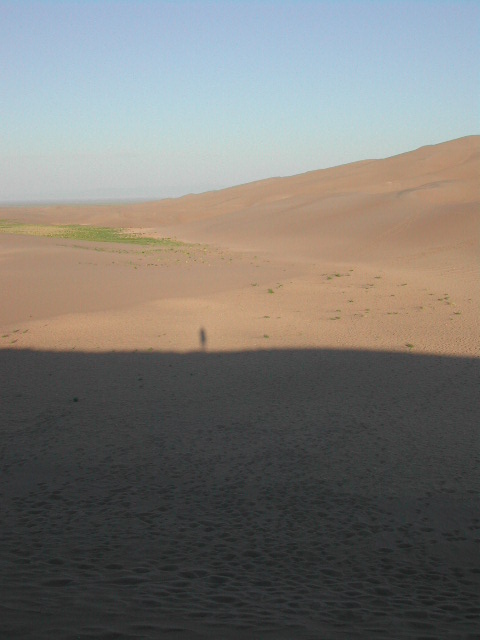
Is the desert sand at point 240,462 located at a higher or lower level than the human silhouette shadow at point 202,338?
lower

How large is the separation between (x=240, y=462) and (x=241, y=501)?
0.99 metres

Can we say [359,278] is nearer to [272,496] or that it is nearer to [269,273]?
[269,273]

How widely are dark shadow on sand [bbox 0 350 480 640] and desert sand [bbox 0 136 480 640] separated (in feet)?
0.08

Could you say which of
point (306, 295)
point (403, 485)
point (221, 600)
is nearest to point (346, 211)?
point (306, 295)

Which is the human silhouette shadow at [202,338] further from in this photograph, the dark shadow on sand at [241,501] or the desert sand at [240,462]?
the dark shadow on sand at [241,501]

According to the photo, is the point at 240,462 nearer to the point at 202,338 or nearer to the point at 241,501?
the point at 241,501

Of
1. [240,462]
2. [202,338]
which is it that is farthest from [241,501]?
[202,338]

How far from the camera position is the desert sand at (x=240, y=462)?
3.95 metres

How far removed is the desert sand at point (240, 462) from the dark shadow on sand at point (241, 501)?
0.08 ft

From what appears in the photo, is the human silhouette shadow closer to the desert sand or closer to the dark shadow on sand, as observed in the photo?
the desert sand

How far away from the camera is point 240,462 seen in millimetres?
7031

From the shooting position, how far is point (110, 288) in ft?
65.4

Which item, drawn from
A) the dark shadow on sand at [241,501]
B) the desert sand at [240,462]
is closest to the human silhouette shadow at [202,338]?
the desert sand at [240,462]

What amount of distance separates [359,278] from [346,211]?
20.9m
